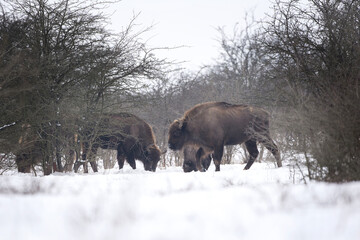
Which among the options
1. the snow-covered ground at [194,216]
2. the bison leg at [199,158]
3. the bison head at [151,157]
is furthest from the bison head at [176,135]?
the snow-covered ground at [194,216]

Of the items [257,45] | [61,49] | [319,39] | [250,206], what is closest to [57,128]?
[61,49]

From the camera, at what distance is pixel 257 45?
998 cm

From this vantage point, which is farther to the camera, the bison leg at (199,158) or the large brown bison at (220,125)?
the bison leg at (199,158)

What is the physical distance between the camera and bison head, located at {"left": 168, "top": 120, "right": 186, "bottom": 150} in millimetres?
14732

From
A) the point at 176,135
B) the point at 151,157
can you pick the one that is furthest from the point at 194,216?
the point at 151,157

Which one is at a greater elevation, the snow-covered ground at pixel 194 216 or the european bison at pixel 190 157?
the european bison at pixel 190 157

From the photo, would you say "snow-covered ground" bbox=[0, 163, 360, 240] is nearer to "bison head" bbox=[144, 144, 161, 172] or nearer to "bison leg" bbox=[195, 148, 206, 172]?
"bison leg" bbox=[195, 148, 206, 172]

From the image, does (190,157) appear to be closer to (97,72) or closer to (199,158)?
(199,158)

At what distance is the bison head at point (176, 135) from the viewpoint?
1473cm

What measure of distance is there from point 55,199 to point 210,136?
9.91 metres

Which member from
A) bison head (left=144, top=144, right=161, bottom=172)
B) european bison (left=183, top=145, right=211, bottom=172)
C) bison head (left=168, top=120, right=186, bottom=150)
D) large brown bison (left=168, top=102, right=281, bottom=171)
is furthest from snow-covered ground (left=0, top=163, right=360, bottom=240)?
bison head (left=144, top=144, right=161, bottom=172)

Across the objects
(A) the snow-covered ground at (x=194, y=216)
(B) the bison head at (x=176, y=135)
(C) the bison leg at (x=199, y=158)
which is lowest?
(A) the snow-covered ground at (x=194, y=216)

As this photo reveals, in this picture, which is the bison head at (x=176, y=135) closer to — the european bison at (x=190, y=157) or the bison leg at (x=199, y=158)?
the european bison at (x=190, y=157)

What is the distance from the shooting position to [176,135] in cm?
1478
